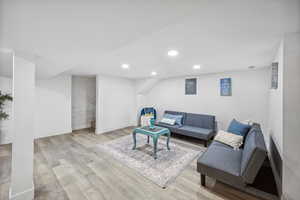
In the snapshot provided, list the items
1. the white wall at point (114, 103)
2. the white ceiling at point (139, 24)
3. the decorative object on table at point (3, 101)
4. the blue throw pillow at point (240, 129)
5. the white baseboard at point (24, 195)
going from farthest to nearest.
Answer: the white wall at point (114, 103) < the decorative object on table at point (3, 101) < the blue throw pillow at point (240, 129) < the white baseboard at point (24, 195) < the white ceiling at point (139, 24)

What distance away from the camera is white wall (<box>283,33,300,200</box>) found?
4.48 ft

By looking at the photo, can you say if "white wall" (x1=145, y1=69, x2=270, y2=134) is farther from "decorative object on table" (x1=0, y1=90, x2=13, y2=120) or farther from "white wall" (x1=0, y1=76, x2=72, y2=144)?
"decorative object on table" (x1=0, y1=90, x2=13, y2=120)

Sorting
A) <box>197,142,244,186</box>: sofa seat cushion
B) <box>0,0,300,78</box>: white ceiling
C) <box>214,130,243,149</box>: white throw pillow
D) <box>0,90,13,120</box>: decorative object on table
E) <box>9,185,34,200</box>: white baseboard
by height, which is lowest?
<box>9,185,34,200</box>: white baseboard

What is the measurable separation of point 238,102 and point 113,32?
12.6ft

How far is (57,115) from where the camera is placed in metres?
4.16

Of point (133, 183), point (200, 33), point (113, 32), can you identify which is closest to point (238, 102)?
point (200, 33)

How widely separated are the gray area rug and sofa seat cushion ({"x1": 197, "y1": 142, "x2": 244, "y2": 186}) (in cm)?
57

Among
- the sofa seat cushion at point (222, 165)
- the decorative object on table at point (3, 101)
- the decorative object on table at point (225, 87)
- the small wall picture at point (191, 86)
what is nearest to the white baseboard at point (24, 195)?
the sofa seat cushion at point (222, 165)

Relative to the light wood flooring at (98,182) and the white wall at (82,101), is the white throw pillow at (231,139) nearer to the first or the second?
the light wood flooring at (98,182)

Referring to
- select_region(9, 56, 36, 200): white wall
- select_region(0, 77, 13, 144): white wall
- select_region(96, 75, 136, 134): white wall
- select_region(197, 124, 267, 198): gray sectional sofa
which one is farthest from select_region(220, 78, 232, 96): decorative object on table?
select_region(0, 77, 13, 144): white wall

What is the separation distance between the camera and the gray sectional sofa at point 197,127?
336cm

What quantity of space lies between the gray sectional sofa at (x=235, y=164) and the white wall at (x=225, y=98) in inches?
66.1

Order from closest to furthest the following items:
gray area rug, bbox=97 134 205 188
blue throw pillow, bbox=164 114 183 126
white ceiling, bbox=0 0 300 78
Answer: white ceiling, bbox=0 0 300 78, gray area rug, bbox=97 134 205 188, blue throw pillow, bbox=164 114 183 126

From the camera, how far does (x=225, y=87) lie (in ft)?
12.1
